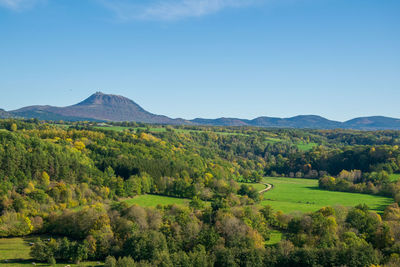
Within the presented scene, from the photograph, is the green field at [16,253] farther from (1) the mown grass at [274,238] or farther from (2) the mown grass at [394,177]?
(2) the mown grass at [394,177]

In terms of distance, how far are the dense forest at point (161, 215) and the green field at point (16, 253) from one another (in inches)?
63.2

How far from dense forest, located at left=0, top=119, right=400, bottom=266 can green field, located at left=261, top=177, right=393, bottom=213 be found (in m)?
4.83

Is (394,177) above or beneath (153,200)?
above

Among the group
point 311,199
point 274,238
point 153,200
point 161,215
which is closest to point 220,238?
point 274,238

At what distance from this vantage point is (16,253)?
52.6m

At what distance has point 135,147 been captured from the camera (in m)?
125

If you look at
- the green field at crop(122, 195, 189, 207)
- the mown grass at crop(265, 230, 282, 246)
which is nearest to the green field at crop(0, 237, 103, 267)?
the mown grass at crop(265, 230, 282, 246)

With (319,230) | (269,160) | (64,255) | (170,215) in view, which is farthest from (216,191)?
(269,160)

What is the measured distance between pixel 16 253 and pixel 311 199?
66.3m

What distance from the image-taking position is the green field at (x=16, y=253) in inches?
1914

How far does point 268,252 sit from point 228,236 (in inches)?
302

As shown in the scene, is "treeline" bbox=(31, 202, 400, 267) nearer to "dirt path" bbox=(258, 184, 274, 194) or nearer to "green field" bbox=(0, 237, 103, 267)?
"green field" bbox=(0, 237, 103, 267)

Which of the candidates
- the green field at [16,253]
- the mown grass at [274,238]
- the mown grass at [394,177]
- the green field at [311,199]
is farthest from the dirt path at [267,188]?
the green field at [16,253]

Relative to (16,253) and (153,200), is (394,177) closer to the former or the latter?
(153,200)
